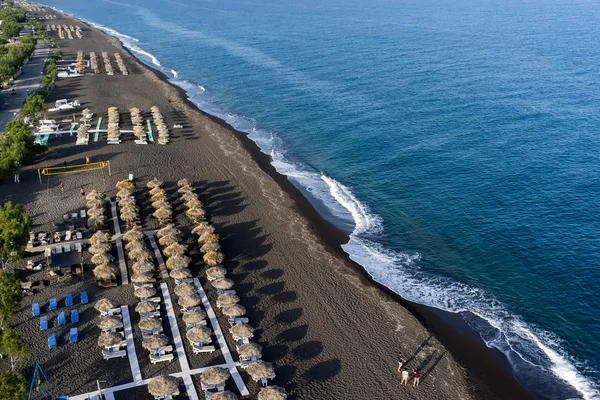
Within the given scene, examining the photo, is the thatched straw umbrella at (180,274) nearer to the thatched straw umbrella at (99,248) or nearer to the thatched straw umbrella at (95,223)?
the thatched straw umbrella at (99,248)

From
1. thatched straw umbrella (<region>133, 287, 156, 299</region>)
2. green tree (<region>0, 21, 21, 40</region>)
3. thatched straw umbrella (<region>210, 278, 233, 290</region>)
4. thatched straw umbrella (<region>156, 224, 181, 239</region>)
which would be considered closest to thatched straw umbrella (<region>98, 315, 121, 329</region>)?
thatched straw umbrella (<region>133, 287, 156, 299</region>)

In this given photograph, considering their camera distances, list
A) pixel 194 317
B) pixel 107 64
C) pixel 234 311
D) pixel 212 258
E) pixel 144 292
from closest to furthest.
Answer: pixel 194 317 → pixel 234 311 → pixel 144 292 → pixel 212 258 → pixel 107 64

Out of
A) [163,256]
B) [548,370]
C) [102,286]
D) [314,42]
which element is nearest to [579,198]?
[548,370]

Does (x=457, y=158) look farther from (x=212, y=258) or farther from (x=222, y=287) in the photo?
(x=222, y=287)

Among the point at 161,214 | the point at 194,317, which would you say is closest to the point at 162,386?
the point at 194,317

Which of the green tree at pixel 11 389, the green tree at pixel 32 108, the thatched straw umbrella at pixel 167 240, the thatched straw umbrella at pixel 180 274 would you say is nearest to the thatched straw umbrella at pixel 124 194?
the thatched straw umbrella at pixel 167 240

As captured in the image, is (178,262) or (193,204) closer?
(178,262)
